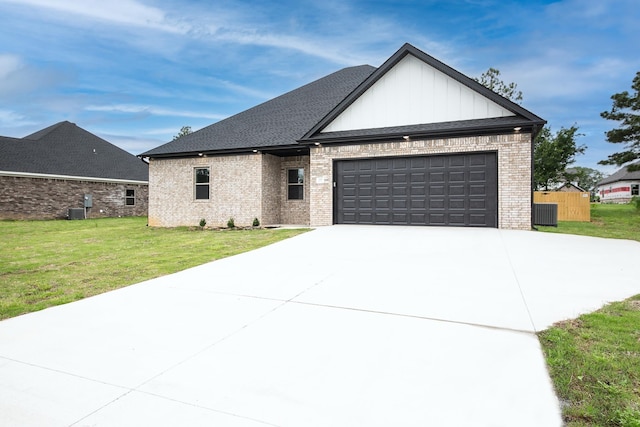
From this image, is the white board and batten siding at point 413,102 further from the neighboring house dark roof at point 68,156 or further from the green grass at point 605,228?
the neighboring house dark roof at point 68,156

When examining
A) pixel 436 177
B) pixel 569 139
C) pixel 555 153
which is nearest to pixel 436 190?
pixel 436 177

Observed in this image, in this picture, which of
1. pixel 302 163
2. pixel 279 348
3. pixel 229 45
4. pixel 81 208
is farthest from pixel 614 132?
pixel 81 208

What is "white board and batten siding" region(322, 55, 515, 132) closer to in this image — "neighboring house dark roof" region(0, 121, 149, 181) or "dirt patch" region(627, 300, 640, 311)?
"dirt patch" region(627, 300, 640, 311)

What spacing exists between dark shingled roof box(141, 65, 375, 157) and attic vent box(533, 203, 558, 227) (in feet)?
31.5

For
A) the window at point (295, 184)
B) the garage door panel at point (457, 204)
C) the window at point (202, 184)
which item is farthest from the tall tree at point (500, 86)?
the window at point (202, 184)

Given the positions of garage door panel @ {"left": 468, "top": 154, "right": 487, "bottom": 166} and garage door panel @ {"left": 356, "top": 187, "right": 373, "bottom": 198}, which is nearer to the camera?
garage door panel @ {"left": 468, "top": 154, "right": 487, "bottom": 166}

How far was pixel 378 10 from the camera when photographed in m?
16.3

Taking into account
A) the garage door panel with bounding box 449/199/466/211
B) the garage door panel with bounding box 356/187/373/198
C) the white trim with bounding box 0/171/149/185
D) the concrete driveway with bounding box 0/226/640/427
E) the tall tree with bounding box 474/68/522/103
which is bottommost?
the concrete driveway with bounding box 0/226/640/427

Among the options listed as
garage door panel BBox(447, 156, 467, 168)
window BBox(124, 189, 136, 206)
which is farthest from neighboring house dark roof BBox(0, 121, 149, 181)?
garage door panel BBox(447, 156, 467, 168)

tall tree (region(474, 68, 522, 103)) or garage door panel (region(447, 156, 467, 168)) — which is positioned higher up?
tall tree (region(474, 68, 522, 103))

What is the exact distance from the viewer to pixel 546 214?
1275 cm

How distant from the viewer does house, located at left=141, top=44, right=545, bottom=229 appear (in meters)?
11.6

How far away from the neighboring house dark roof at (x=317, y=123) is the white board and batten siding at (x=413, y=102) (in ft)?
0.76

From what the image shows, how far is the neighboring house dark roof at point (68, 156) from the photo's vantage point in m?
22.7
